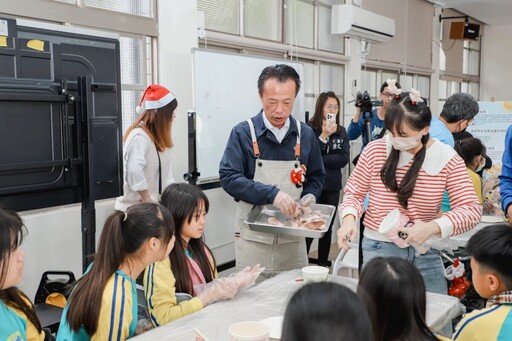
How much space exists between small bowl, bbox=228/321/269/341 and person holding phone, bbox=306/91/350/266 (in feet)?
9.32

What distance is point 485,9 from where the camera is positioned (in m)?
8.00

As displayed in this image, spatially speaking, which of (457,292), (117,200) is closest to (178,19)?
(117,200)

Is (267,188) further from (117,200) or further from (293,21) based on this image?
(293,21)

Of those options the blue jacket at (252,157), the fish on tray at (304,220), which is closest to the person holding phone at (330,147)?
the blue jacket at (252,157)

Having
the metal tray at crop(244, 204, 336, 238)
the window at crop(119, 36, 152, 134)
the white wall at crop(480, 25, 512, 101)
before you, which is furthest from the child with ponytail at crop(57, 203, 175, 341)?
the white wall at crop(480, 25, 512, 101)

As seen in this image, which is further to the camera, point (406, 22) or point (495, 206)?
point (406, 22)

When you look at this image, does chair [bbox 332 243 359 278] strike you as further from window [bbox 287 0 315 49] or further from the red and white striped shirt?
window [bbox 287 0 315 49]

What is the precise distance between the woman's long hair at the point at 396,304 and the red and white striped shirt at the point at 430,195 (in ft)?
2.18

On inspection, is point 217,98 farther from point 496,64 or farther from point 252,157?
point 496,64

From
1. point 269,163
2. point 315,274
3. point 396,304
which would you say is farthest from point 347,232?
point 396,304

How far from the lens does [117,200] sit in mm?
2881

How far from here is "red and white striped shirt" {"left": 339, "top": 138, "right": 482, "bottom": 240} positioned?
176 centimetres

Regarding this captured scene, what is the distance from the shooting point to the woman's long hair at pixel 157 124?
279cm

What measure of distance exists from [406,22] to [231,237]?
14.3ft
